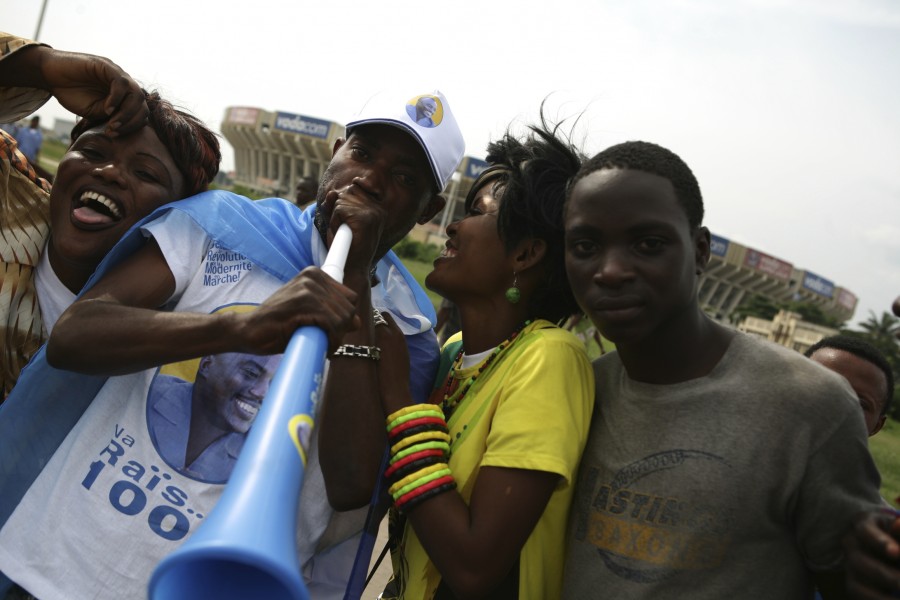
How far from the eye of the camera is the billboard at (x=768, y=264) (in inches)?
2425

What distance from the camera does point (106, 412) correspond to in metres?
1.82

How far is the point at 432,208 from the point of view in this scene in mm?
2271

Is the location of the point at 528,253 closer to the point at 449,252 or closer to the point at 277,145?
the point at 449,252

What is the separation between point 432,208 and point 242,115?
262 ft

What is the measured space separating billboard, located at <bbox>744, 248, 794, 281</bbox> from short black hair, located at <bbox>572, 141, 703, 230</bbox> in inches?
2532

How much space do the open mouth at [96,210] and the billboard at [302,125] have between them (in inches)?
2526

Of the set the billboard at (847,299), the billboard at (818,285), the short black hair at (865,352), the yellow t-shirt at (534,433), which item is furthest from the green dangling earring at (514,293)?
the billboard at (847,299)

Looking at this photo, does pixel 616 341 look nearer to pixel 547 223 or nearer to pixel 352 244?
pixel 547 223

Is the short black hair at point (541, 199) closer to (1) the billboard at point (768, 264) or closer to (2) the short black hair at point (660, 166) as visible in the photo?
(2) the short black hair at point (660, 166)

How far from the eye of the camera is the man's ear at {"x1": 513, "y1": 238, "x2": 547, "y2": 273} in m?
2.07

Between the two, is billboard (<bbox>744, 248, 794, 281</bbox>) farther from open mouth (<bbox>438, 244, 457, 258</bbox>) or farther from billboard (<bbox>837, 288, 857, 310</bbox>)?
open mouth (<bbox>438, 244, 457, 258</bbox>)

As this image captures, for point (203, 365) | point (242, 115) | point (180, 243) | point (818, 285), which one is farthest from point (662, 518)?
point (242, 115)

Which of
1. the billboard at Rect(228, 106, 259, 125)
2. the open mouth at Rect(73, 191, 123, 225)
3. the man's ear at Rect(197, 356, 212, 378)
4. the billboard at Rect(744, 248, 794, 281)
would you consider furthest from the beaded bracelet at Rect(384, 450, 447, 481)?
the billboard at Rect(228, 106, 259, 125)

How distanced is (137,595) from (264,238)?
0.94 m
